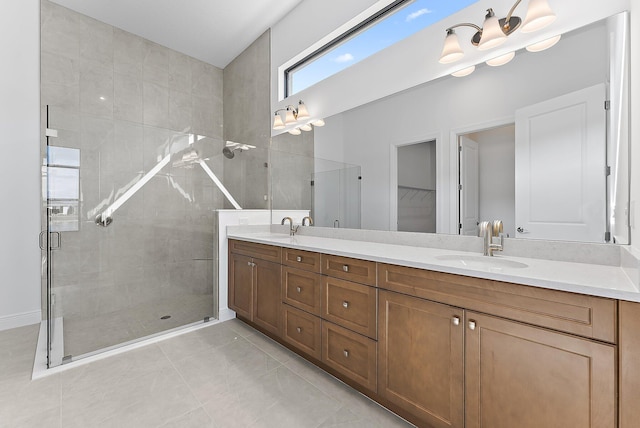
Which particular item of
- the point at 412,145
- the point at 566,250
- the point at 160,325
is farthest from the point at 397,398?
the point at 160,325

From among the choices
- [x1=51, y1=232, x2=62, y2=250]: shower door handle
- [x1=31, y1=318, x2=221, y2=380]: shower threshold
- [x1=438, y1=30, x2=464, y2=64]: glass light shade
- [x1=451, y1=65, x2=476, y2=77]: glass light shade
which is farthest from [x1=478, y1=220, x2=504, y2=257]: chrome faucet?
[x1=51, y1=232, x2=62, y2=250]: shower door handle

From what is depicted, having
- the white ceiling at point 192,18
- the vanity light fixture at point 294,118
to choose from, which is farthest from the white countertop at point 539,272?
the white ceiling at point 192,18

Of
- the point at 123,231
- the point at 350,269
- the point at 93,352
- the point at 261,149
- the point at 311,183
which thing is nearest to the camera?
the point at 350,269

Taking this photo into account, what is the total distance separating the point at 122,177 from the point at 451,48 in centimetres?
275

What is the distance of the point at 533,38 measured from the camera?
1537mm

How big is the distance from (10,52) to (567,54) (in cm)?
445

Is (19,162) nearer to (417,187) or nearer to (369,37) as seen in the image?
(369,37)

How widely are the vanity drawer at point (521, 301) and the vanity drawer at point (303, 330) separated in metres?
0.76

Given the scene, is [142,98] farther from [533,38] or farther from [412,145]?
[533,38]

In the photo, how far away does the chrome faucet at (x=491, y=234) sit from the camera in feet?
5.14

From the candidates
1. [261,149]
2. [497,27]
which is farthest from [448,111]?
[261,149]

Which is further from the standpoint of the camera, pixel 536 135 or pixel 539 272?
pixel 536 135

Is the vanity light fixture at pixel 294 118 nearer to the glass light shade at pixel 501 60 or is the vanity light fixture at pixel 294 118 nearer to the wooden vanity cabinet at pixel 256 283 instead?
the wooden vanity cabinet at pixel 256 283

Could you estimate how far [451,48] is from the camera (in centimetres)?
175
